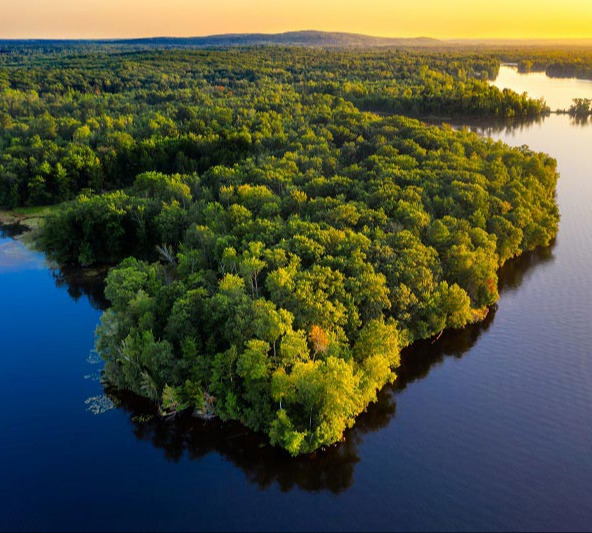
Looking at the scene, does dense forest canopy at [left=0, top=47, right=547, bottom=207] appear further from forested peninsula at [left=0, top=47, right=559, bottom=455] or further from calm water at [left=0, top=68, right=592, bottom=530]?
calm water at [left=0, top=68, right=592, bottom=530]

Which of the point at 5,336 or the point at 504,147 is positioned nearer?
the point at 5,336

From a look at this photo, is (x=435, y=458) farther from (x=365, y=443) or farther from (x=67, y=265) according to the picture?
(x=67, y=265)

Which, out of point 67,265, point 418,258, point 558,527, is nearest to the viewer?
point 558,527

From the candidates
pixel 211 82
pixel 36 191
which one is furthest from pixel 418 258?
pixel 211 82

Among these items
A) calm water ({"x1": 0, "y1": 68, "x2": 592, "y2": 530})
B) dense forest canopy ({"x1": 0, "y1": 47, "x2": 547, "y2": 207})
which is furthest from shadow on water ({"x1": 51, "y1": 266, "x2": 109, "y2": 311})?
dense forest canopy ({"x1": 0, "y1": 47, "x2": 547, "y2": 207})

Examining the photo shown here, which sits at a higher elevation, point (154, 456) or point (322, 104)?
point (322, 104)
